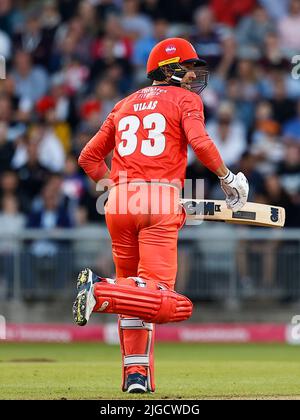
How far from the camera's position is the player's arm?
770cm

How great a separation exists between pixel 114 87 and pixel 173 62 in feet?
28.8

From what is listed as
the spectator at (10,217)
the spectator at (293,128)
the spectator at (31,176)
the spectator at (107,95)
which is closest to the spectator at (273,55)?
the spectator at (293,128)

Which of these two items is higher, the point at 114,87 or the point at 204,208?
the point at 114,87

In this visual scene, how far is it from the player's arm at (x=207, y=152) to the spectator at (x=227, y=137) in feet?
25.1

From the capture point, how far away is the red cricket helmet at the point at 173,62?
8219 millimetres

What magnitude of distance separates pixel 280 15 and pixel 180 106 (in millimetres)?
10715

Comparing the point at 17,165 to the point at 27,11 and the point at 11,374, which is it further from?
the point at 11,374

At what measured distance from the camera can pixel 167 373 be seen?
31.2 feet

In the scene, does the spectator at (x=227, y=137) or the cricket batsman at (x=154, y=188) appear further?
the spectator at (x=227, y=137)

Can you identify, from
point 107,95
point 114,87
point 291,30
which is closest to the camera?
point 107,95

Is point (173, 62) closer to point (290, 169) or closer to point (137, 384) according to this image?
point (137, 384)

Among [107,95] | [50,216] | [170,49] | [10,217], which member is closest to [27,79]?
[107,95]

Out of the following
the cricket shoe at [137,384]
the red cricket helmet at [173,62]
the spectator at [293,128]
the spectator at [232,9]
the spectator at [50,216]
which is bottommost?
the cricket shoe at [137,384]

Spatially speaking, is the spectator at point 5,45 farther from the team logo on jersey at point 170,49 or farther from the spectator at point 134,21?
the team logo on jersey at point 170,49
